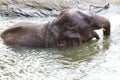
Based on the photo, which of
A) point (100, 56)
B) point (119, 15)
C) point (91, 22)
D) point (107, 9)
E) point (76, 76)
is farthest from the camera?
point (107, 9)

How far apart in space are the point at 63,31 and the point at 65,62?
3.02 feet

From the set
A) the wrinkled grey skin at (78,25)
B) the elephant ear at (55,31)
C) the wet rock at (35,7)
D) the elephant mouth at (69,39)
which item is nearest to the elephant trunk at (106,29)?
the wrinkled grey skin at (78,25)

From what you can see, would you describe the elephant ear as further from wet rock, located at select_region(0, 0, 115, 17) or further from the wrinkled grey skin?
wet rock, located at select_region(0, 0, 115, 17)

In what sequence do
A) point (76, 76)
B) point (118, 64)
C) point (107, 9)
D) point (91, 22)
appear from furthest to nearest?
1. point (107, 9)
2. point (91, 22)
3. point (118, 64)
4. point (76, 76)

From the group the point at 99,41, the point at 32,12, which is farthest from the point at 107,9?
the point at 99,41

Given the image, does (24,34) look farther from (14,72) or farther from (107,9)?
(107,9)

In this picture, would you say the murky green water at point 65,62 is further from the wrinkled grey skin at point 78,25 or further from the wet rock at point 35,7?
the wet rock at point 35,7

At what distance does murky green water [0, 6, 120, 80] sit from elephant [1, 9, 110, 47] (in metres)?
0.13

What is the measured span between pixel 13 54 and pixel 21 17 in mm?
3197

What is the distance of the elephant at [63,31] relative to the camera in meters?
6.43

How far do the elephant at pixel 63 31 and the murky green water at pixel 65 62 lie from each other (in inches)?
5.2

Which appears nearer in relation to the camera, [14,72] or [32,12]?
[14,72]

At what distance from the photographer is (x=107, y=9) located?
973 cm

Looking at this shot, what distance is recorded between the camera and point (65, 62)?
5633mm
